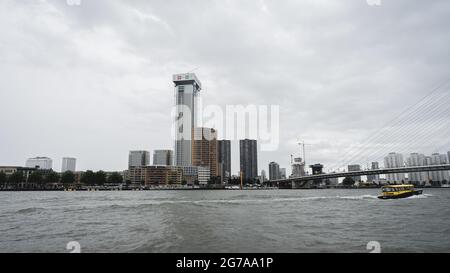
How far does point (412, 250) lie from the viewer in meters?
9.81

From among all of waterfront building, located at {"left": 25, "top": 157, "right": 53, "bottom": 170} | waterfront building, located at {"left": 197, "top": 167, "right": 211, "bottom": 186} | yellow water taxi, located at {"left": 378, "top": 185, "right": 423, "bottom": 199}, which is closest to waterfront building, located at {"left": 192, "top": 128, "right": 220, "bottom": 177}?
waterfront building, located at {"left": 197, "top": 167, "right": 211, "bottom": 186}

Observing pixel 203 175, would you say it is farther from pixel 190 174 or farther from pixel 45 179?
pixel 45 179

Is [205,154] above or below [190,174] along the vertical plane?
above

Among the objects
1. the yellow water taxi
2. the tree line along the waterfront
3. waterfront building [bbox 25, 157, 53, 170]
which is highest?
waterfront building [bbox 25, 157, 53, 170]

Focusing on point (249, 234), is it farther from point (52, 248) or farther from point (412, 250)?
point (52, 248)

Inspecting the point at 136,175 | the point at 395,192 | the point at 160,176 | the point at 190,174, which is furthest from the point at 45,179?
the point at 395,192

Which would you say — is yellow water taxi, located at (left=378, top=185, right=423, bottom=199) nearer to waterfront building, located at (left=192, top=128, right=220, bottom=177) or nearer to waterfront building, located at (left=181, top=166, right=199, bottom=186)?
waterfront building, located at (left=181, top=166, right=199, bottom=186)

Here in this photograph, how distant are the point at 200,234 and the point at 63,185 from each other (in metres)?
132

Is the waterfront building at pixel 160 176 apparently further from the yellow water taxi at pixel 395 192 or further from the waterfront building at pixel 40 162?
the yellow water taxi at pixel 395 192

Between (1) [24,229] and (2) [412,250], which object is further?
(1) [24,229]

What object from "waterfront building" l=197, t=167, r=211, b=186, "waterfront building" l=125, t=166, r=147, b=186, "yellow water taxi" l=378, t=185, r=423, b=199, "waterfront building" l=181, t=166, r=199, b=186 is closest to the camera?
"yellow water taxi" l=378, t=185, r=423, b=199
